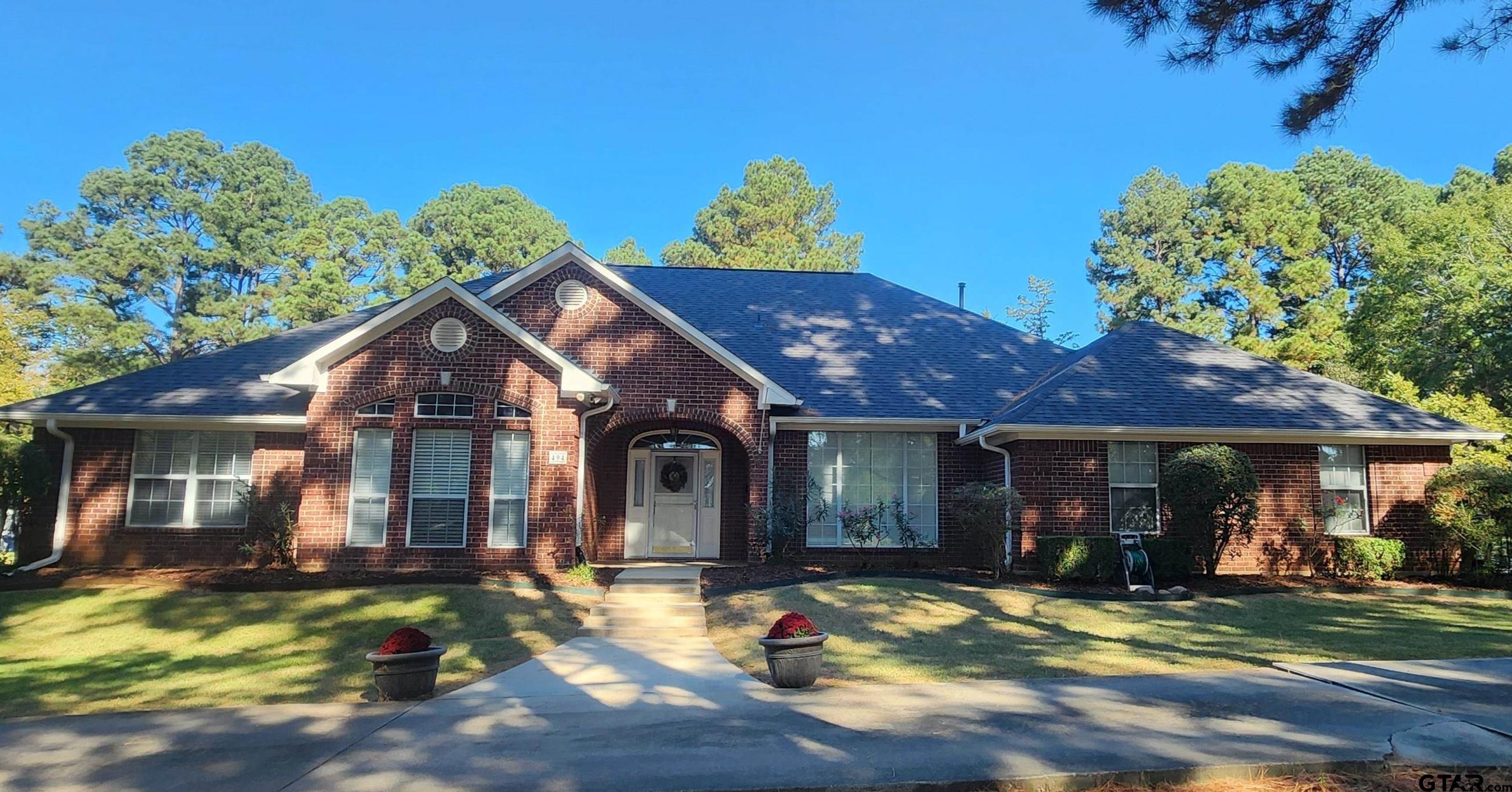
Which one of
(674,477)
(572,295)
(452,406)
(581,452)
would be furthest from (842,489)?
(452,406)

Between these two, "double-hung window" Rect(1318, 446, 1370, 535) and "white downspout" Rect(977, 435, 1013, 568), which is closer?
"white downspout" Rect(977, 435, 1013, 568)

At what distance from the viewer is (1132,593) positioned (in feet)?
41.4

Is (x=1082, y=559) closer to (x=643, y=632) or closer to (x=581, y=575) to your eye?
(x=643, y=632)

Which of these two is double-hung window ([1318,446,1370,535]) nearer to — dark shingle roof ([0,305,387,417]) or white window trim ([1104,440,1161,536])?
white window trim ([1104,440,1161,536])

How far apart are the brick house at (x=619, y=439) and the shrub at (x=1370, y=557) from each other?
60cm

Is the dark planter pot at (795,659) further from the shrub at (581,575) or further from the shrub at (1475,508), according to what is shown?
the shrub at (1475,508)

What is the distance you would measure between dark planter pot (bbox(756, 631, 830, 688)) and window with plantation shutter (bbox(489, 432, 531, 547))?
6.50 metres

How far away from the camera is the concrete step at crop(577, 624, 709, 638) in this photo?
35.5ft

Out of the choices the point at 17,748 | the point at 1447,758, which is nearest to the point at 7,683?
the point at 17,748

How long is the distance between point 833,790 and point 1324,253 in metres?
42.9

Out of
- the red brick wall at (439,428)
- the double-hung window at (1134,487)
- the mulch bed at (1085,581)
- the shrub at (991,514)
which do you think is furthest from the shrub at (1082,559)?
the red brick wall at (439,428)

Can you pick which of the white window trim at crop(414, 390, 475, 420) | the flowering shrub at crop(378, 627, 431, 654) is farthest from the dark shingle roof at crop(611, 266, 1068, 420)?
the flowering shrub at crop(378, 627, 431, 654)

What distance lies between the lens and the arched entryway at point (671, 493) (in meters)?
15.9

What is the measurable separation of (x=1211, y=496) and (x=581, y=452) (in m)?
9.76
